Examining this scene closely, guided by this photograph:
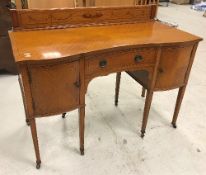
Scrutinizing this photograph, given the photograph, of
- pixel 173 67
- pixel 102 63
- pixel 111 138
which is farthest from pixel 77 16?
pixel 111 138

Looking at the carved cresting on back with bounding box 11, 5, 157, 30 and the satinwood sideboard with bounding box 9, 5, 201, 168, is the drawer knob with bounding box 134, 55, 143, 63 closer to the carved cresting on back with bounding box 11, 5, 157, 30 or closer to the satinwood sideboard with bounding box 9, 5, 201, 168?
the satinwood sideboard with bounding box 9, 5, 201, 168

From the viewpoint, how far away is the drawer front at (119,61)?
48.8 inches

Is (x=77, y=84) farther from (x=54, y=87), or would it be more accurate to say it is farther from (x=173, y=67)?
(x=173, y=67)

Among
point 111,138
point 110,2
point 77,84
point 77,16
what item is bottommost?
point 111,138

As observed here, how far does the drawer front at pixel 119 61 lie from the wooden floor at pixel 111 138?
60 cm

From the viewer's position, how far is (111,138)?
66.6 inches

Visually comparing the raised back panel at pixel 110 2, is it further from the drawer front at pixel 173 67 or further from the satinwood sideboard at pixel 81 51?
the drawer front at pixel 173 67

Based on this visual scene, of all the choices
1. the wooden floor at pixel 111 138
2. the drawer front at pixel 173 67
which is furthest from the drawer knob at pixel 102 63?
the wooden floor at pixel 111 138

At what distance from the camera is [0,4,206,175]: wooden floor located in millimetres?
1459

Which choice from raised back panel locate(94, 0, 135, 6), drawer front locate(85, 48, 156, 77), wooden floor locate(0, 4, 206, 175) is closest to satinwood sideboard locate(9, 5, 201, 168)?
drawer front locate(85, 48, 156, 77)

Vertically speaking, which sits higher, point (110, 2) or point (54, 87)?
point (110, 2)

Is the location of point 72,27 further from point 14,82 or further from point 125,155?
point 14,82

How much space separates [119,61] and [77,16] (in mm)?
447

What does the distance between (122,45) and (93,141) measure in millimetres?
769
